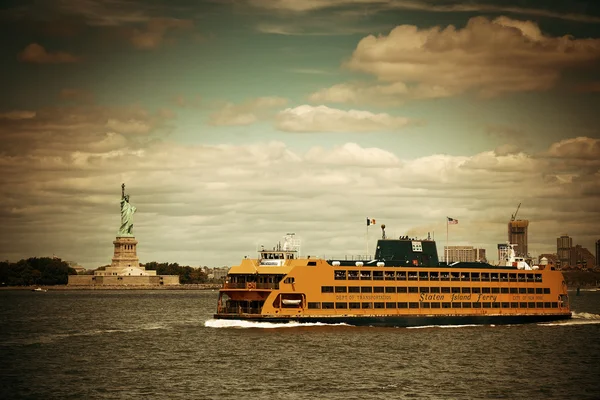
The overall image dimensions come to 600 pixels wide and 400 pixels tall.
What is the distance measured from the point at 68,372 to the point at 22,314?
74580mm

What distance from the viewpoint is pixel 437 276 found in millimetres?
95562

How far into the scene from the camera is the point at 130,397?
2188 inches

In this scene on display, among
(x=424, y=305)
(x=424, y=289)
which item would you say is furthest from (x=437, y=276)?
(x=424, y=305)

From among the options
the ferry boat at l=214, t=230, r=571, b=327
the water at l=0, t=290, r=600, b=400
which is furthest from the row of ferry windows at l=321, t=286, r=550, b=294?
the water at l=0, t=290, r=600, b=400

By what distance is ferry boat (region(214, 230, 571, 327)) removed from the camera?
87750mm

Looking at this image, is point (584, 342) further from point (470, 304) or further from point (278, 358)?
point (278, 358)

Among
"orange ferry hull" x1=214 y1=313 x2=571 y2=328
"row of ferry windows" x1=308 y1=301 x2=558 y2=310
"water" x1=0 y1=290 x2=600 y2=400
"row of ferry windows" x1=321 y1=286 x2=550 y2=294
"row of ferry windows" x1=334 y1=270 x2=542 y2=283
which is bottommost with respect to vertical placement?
"water" x1=0 y1=290 x2=600 y2=400

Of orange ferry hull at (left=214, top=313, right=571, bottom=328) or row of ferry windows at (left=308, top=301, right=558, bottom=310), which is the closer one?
orange ferry hull at (left=214, top=313, right=571, bottom=328)

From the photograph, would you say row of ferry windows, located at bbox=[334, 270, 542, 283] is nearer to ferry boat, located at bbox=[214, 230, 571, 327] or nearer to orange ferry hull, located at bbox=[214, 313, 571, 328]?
ferry boat, located at bbox=[214, 230, 571, 327]

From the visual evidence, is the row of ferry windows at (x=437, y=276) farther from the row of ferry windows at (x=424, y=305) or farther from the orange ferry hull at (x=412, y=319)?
the orange ferry hull at (x=412, y=319)

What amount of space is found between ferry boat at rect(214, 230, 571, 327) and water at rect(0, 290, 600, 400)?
5.00 ft

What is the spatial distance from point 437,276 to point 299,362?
30831 mm

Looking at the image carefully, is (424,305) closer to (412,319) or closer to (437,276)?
(412,319)

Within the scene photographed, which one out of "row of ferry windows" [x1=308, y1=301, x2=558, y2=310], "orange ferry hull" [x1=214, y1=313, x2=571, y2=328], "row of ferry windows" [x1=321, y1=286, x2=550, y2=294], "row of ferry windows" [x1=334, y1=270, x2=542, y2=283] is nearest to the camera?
"orange ferry hull" [x1=214, y1=313, x2=571, y2=328]
